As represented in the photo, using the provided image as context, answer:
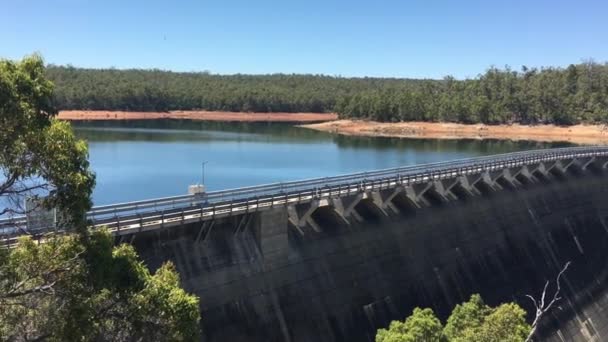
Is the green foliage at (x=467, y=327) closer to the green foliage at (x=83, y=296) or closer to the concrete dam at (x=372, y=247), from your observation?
the green foliage at (x=83, y=296)

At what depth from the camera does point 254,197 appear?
2755cm

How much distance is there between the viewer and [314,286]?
28.8 m

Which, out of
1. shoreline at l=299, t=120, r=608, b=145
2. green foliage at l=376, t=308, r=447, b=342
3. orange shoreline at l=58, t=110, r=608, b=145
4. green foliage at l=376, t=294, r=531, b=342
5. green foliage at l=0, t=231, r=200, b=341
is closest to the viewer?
green foliage at l=0, t=231, r=200, b=341

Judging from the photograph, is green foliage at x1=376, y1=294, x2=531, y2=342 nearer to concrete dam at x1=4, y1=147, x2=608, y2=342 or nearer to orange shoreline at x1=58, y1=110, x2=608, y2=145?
concrete dam at x1=4, y1=147, x2=608, y2=342

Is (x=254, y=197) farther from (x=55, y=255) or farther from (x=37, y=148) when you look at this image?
(x=37, y=148)

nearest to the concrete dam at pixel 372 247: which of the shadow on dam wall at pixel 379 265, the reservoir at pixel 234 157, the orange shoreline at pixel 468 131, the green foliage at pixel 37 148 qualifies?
the shadow on dam wall at pixel 379 265

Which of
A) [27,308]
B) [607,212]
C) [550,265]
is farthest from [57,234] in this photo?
[607,212]

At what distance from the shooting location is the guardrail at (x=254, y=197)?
22.3 m

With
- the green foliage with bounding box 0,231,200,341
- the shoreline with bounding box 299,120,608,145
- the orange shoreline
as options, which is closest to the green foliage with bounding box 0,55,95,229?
the green foliage with bounding box 0,231,200,341

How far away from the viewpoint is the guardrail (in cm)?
2230

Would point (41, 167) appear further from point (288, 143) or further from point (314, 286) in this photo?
point (288, 143)

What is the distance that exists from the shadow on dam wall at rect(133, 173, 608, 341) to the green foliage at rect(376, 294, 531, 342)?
28.5ft

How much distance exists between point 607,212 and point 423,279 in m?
32.8

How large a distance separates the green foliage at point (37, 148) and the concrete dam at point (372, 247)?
10.4m
